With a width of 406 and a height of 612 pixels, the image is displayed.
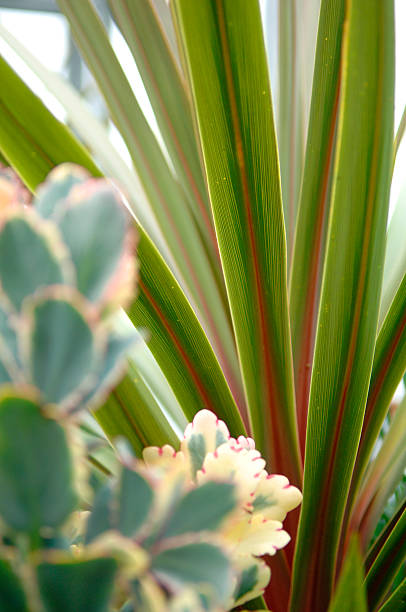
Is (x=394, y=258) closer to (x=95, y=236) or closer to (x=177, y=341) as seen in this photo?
(x=177, y=341)

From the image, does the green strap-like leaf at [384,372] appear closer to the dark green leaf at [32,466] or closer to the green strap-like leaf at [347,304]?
the green strap-like leaf at [347,304]

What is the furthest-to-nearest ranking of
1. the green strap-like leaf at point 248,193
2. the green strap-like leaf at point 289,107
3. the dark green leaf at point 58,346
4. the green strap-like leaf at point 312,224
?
the green strap-like leaf at point 289,107 → the green strap-like leaf at point 312,224 → the green strap-like leaf at point 248,193 → the dark green leaf at point 58,346

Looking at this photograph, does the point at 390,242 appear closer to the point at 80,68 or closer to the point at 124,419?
the point at 124,419

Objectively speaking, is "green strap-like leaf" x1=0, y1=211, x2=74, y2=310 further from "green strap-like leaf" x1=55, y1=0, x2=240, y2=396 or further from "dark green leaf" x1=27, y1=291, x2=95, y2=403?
"green strap-like leaf" x1=55, y1=0, x2=240, y2=396

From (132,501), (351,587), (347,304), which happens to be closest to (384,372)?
(347,304)

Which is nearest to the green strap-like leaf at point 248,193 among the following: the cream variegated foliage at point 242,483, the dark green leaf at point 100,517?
the cream variegated foliage at point 242,483

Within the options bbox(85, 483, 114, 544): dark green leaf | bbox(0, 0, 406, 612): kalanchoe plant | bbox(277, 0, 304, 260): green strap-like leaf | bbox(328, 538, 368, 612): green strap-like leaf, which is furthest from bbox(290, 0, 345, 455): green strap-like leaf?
bbox(85, 483, 114, 544): dark green leaf
